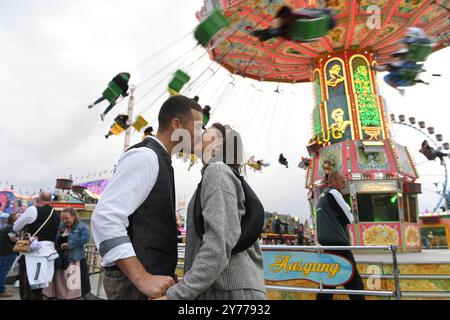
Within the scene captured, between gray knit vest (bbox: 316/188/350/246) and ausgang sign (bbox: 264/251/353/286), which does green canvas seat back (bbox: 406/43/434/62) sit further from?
ausgang sign (bbox: 264/251/353/286)

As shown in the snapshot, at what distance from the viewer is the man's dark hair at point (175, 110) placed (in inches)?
70.7

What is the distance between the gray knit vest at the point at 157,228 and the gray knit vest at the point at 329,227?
3387mm

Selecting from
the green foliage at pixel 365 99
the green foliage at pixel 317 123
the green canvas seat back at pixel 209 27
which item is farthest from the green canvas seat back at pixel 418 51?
the green foliage at pixel 317 123

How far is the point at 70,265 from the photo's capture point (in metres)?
5.18

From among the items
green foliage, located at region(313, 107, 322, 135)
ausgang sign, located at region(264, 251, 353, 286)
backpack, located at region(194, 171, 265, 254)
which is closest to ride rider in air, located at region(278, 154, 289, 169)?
green foliage, located at region(313, 107, 322, 135)

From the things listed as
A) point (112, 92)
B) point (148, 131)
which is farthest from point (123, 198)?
point (148, 131)

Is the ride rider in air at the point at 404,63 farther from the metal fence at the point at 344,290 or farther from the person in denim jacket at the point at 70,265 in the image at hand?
the person in denim jacket at the point at 70,265

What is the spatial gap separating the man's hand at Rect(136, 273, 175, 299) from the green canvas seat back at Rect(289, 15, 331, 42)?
14.2ft

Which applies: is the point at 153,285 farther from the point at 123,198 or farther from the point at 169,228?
the point at 123,198

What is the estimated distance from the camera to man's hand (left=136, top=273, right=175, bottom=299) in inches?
54.3

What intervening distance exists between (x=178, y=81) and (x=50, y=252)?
4.31 metres

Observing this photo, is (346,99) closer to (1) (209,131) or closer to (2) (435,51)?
(2) (435,51)
